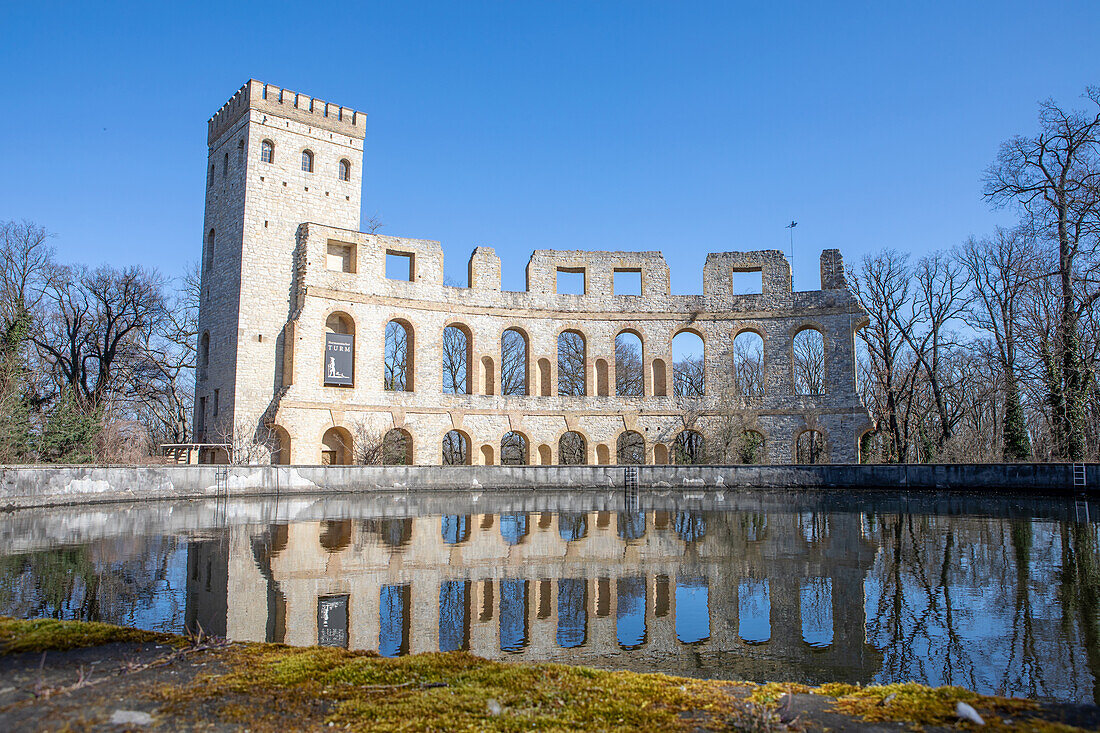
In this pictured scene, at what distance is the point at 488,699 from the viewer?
10.4 feet

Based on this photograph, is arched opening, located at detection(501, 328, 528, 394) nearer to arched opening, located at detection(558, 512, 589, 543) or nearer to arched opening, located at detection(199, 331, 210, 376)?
arched opening, located at detection(199, 331, 210, 376)

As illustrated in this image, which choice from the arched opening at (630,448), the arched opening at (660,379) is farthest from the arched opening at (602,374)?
the arched opening at (630,448)

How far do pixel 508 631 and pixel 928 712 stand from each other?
156 inches

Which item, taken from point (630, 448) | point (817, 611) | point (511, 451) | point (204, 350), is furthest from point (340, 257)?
point (817, 611)

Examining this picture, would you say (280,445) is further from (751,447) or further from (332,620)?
(332,620)

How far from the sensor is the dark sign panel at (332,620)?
19.3 ft

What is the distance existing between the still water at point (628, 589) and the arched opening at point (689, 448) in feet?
56.5

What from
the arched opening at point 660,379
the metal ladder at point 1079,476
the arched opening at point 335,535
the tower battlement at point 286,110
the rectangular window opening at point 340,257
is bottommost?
the arched opening at point 335,535

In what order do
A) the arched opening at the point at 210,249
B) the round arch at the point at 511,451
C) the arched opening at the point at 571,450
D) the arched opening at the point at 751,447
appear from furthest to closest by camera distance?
the arched opening at the point at 571,450 < the round arch at the point at 511,451 < the arched opening at the point at 751,447 < the arched opening at the point at 210,249

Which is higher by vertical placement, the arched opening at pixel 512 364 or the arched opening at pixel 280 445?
the arched opening at pixel 512 364

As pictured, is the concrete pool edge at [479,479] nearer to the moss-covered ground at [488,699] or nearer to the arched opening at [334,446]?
the arched opening at [334,446]

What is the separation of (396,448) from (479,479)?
33.7ft

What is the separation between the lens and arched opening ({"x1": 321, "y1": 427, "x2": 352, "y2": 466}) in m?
28.6

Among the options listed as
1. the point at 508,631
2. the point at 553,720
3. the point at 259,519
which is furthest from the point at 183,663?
the point at 259,519
